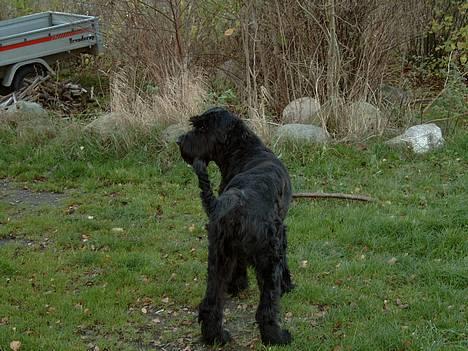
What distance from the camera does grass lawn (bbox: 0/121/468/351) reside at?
4.66m

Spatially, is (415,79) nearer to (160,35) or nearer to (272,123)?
(272,123)

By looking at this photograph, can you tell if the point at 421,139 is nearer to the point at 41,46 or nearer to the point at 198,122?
the point at 198,122

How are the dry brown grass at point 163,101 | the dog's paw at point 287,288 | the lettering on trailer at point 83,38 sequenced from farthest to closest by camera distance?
the lettering on trailer at point 83,38, the dry brown grass at point 163,101, the dog's paw at point 287,288

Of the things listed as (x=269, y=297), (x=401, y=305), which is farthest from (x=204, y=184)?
(x=401, y=305)

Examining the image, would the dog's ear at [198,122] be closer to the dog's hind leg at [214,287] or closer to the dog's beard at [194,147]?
the dog's beard at [194,147]

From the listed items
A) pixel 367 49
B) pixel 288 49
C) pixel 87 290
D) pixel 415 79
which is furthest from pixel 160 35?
pixel 87 290

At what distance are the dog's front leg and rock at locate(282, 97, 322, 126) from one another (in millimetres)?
5184

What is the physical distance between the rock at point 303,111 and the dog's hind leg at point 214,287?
5.17 m

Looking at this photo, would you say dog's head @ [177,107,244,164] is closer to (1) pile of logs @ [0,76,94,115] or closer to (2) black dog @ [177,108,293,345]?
(2) black dog @ [177,108,293,345]

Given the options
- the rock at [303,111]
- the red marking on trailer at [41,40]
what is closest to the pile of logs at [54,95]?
the red marking on trailer at [41,40]

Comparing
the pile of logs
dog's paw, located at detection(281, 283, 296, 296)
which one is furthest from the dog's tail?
the pile of logs

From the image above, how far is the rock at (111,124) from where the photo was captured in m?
9.18

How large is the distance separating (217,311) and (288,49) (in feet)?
20.5

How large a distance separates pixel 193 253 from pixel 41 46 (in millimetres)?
8145
